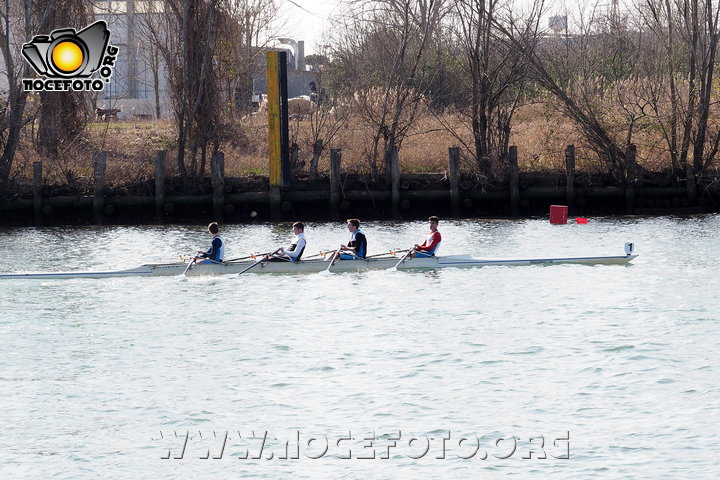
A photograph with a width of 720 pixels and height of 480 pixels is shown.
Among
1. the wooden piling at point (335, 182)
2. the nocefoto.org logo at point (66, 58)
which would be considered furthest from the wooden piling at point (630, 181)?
the nocefoto.org logo at point (66, 58)

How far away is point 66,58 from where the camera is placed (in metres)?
33.0

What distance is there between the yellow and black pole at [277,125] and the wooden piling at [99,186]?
541 centimetres

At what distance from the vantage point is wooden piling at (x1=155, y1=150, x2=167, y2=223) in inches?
1368

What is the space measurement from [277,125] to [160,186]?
4.30 m

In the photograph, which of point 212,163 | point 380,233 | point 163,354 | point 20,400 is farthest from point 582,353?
point 212,163

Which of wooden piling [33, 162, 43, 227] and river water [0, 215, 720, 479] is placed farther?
wooden piling [33, 162, 43, 227]

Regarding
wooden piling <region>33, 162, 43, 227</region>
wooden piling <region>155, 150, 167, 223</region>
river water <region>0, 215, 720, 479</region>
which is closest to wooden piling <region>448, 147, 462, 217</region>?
river water <region>0, 215, 720, 479</region>

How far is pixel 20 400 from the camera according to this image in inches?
581

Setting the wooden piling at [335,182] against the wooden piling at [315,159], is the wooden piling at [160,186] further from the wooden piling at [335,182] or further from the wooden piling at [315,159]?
the wooden piling at [335,182]

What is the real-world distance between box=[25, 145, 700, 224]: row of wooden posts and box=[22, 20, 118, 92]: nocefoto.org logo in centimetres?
283

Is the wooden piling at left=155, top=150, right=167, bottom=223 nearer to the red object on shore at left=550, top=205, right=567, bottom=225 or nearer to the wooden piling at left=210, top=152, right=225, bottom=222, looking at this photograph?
the wooden piling at left=210, top=152, right=225, bottom=222

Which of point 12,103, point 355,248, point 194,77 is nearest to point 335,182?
point 194,77

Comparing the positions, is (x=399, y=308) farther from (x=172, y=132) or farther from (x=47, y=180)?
(x=172, y=132)

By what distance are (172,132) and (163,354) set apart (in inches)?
941
